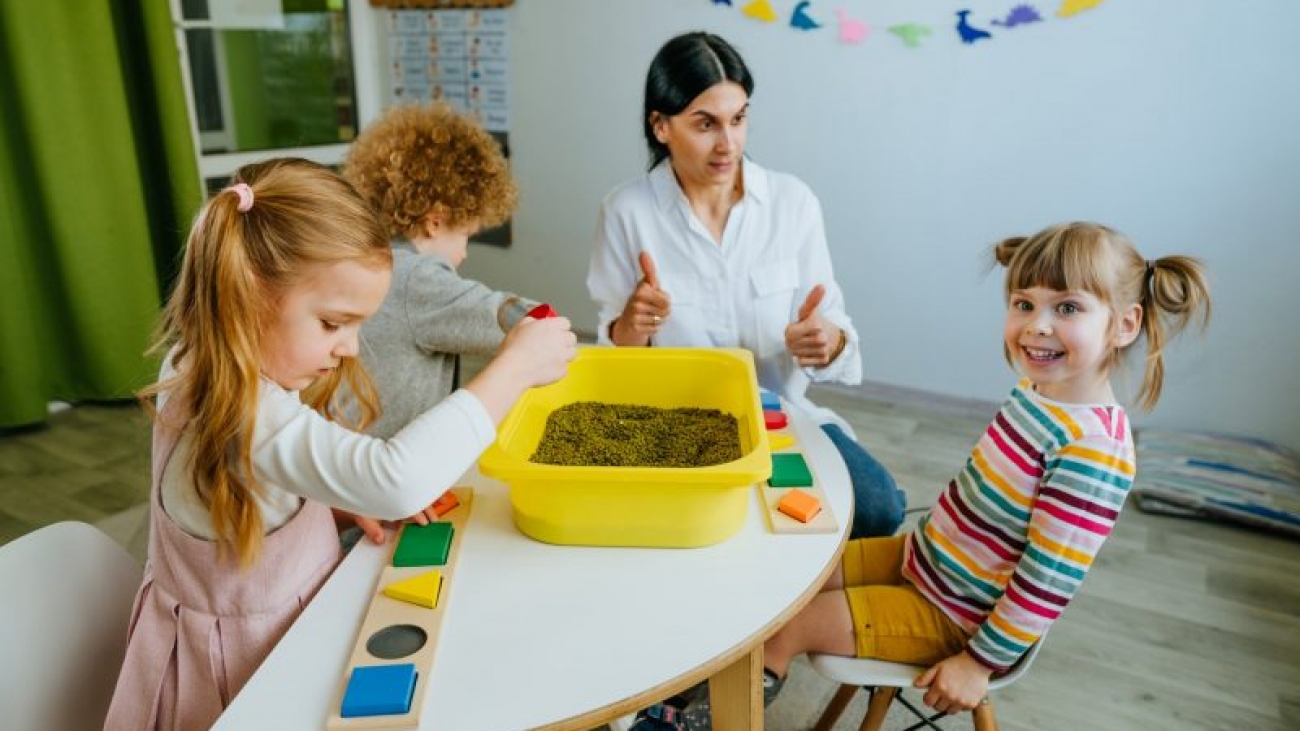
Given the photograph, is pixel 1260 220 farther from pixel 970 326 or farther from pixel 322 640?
pixel 322 640

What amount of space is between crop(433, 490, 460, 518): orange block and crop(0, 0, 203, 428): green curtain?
74.0 inches

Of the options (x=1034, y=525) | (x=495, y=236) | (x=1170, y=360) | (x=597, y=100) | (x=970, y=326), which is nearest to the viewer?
(x=1034, y=525)

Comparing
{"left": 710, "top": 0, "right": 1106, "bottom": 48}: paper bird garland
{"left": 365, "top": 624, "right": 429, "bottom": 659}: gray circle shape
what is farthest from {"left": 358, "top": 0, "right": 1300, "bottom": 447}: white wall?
{"left": 365, "top": 624, "right": 429, "bottom": 659}: gray circle shape

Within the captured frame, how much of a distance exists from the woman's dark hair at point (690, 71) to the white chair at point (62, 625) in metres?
1.16

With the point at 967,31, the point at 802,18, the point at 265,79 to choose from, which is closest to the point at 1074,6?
the point at 967,31

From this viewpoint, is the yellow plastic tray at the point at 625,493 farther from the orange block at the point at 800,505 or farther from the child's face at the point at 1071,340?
the child's face at the point at 1071,340

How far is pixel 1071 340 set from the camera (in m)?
1.08

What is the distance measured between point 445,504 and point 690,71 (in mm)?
946

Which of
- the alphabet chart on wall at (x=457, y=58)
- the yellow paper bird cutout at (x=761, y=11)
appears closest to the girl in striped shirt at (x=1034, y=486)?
the yellow paper bird cutout at (x=761, y=11)

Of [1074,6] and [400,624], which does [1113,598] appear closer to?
[1074,6]

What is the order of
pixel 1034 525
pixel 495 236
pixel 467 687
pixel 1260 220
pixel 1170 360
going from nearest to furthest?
pixel 467 687 < pixel 1034 525 < pixel 1260 220 < pixel 1170 360 < pixel 495 236

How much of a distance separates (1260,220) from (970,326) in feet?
2.78

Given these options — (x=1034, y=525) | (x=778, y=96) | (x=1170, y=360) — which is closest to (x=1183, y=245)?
(x=1170, y=360)

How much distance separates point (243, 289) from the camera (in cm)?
85
